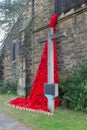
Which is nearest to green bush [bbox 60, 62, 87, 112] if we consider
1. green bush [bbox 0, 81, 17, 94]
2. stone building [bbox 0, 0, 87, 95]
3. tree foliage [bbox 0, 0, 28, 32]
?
stone building [bbox 0, 0, 87, 95]

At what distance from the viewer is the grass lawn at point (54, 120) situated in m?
6.90

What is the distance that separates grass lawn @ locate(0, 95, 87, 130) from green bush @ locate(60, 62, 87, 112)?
513 millimetres

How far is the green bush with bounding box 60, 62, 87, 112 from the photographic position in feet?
30.5

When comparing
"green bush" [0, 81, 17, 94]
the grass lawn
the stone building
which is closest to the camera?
the grass lawn

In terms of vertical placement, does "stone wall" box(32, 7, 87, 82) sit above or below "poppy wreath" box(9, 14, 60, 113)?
above

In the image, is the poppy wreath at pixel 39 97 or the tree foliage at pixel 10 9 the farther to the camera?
the tree foliage at pixel 10 9

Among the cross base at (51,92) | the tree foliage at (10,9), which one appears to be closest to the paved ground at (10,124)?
the cross base at (51,92)

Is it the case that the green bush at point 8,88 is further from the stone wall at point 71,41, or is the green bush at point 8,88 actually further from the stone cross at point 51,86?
→ the stone cross at point 51,86

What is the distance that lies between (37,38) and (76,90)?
5.67m

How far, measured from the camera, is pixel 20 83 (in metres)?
15.0

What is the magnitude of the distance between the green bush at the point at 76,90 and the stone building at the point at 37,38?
0.81 metres

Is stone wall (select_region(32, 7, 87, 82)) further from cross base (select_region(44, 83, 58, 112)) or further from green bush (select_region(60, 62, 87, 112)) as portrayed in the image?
cross base (select_region(44, 83, 58, 112))

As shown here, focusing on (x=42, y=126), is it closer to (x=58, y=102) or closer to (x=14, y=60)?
(x=58, y=102)

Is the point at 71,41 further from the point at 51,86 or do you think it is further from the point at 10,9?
the point at 10,9
